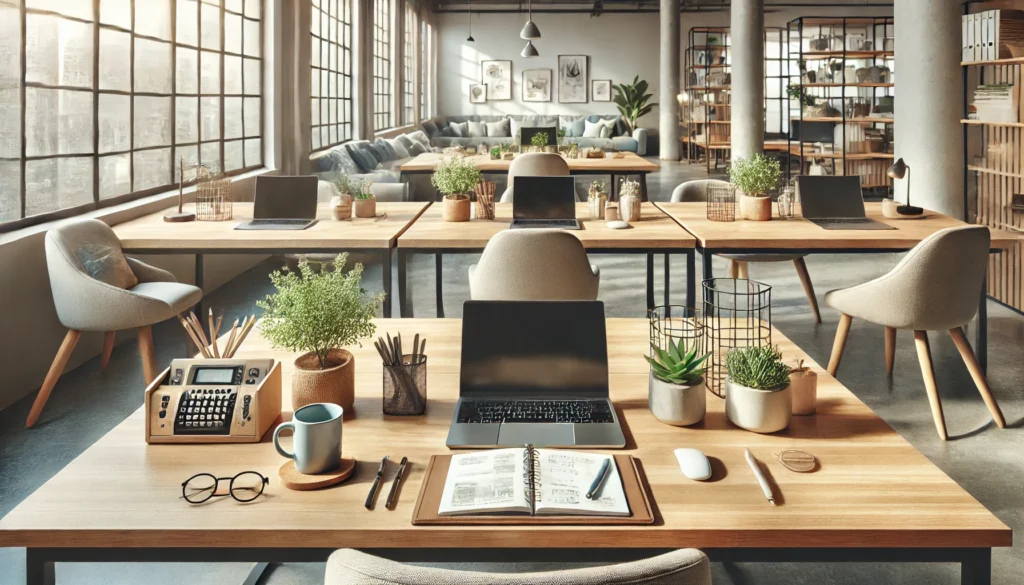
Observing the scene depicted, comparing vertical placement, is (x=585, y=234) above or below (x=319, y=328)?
above

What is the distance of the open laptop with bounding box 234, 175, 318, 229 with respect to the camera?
4.19 m

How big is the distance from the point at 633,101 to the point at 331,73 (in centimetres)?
1029

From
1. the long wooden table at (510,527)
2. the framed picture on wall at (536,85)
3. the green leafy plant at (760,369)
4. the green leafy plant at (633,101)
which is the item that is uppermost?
the framed picture on wall at (536,85)

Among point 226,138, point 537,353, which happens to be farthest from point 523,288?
point 226,138

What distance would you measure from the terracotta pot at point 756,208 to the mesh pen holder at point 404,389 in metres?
→ 2.94

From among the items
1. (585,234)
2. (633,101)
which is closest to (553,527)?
(585,234)

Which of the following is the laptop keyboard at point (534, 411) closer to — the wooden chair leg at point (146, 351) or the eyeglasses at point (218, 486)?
the eyeglasses at point (218, 486)

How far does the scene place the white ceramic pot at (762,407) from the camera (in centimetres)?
150

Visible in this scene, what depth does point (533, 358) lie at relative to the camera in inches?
64.5

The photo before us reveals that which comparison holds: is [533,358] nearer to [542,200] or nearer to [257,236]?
[257,236]

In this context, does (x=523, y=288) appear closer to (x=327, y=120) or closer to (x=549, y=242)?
(x=549, y=242)

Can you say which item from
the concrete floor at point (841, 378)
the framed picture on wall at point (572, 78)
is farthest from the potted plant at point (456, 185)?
the framed picture on wall at point (572, 78)

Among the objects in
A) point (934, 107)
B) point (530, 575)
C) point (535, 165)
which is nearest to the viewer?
point (530, 575)

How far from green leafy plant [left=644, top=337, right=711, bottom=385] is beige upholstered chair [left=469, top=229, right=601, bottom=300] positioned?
132cm
